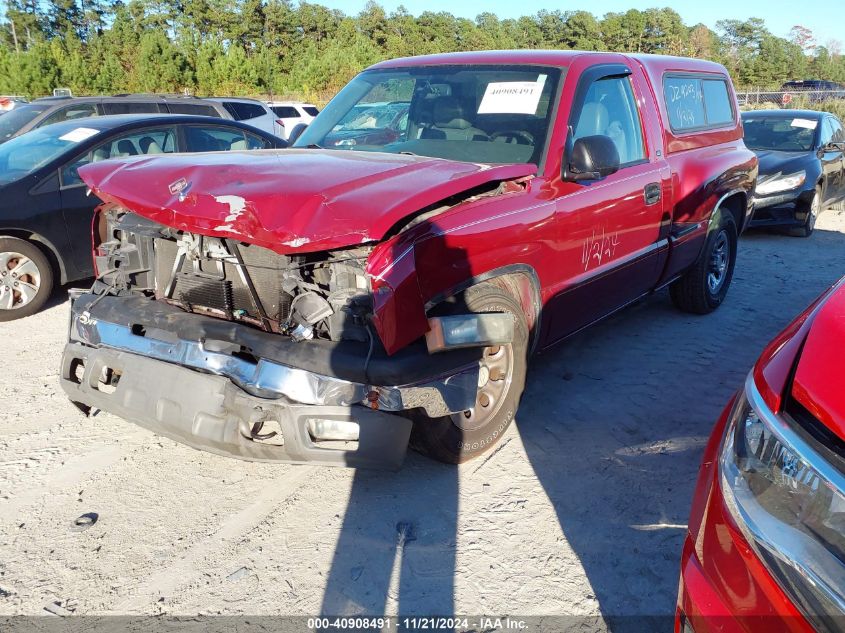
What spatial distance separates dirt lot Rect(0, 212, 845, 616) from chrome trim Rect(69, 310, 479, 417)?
1.78ft

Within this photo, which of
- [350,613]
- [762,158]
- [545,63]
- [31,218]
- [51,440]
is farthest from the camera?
[762,158]

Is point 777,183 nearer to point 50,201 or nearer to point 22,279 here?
point 50,201

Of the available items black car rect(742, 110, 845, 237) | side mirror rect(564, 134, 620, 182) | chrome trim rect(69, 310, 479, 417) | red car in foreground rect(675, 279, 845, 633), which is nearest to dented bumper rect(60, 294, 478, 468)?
chrome trim rect(69, 310, 479, 417)

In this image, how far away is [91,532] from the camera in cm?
297

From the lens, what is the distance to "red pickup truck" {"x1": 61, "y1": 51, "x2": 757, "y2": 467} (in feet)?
9.24

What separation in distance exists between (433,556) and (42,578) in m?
1.53

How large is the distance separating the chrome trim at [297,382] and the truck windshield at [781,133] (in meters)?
8.73

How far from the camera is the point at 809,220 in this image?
9.20m

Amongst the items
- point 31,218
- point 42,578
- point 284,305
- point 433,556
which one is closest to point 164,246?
point 284,305

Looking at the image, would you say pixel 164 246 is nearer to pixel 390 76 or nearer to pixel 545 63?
pixel 390 76

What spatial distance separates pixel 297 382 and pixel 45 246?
13.4 feet

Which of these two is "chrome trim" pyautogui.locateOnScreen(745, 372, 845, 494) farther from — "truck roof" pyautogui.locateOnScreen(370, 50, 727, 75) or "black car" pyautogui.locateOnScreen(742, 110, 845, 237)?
"black car" pyautogui.locateOnScreen(742, 110, 845, 237)

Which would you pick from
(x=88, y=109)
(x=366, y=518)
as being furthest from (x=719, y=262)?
(x=88, y=109)

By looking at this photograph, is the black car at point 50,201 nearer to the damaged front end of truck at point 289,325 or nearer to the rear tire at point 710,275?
the damaged front end of truck at point 289,325
